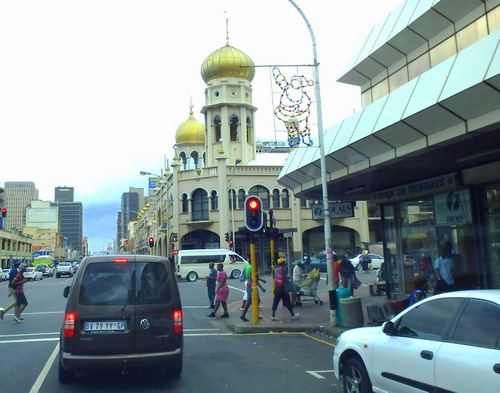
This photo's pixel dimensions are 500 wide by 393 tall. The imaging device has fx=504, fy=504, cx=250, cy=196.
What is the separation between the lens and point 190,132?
6294 centimetres

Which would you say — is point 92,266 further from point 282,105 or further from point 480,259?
point 480,259

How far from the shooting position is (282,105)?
46.6ft

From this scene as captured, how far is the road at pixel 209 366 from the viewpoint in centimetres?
721

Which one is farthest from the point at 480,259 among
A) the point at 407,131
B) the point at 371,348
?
the point at 371,348

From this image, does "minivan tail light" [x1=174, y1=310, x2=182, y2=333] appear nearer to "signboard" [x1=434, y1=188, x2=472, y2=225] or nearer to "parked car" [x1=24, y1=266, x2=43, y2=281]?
"signboard" [x1=434, y1=188, x2=472, y2=225]

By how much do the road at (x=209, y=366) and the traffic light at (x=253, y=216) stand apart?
2736 millimetres

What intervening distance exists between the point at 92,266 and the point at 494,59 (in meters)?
7.02

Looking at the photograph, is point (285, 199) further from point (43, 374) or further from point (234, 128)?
point (43, 374)

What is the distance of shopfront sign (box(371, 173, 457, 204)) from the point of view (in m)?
13.9

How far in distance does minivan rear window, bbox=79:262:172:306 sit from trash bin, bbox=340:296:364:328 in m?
6.13

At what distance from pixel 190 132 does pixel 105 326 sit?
188ft

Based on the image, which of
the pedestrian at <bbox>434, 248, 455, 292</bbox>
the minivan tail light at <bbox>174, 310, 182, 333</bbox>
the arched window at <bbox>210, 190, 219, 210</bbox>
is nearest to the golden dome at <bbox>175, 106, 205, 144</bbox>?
the arched window at <bbox>210, 190, 219, 210</bbox>

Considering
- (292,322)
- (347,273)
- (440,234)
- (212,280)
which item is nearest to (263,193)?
(347,273)

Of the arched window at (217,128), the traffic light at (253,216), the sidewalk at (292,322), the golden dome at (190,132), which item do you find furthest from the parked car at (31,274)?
the traffic light at (253,216)
